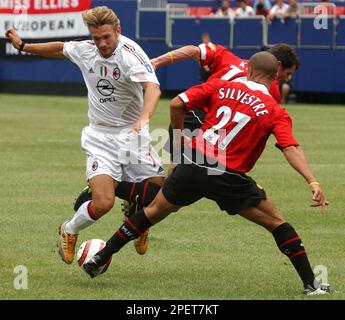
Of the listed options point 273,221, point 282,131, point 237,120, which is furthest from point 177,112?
point 273,221

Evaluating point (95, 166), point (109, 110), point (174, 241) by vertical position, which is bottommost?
point (174, 241)

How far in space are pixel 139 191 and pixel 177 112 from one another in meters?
1.53

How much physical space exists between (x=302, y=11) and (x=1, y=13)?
8.98 meters

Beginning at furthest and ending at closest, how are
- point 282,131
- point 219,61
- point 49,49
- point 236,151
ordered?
point 219,61, point 49,49, point 236,151, point 282,131

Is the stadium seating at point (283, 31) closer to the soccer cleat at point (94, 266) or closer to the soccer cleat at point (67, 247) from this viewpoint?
the soccer cleat at point (67, 247)

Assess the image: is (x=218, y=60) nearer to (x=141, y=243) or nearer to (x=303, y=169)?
(x=141, y=243)

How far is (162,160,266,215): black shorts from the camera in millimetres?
8414

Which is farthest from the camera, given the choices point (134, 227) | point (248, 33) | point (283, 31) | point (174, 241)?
point (248, 33)

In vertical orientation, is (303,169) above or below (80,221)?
above

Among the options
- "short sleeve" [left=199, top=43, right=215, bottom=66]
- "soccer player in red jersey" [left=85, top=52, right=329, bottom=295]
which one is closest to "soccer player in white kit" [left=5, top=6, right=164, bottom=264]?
"soccer player in red jersey" [left=85, top=52, right=329, bottom=295]

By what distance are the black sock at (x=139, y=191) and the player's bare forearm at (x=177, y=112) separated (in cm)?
135

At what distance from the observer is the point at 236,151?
27.6ft

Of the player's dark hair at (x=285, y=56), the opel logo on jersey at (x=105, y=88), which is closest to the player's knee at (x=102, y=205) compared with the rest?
the opel logo on jersey at (x=105, y=88)
